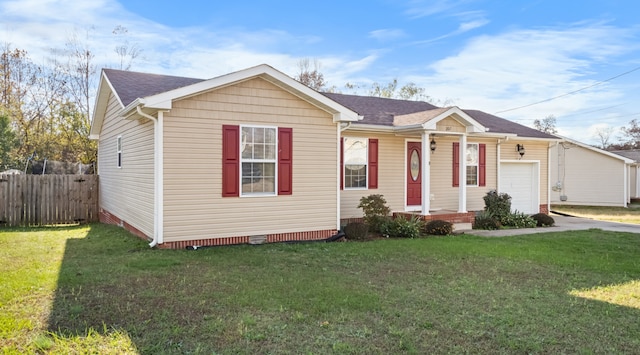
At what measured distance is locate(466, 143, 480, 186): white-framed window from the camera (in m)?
13.9

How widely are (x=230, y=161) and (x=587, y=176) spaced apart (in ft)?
68.1

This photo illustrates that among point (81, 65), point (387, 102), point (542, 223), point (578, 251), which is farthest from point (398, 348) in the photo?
point (81, 65)

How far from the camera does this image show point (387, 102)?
50.8ft

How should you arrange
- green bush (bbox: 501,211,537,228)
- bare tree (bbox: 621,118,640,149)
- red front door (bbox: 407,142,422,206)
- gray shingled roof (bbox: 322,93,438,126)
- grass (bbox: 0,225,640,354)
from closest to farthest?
1. grass (bbox: 0,225,640,354)
2. gray shingled roof (bbox: 322,93,438,126)
3. red front door (bbox: 407,142,422,206)
4. green bush (bbox: 501,211,537,228)
5. bare tree (bbox: 621,118,640,149)

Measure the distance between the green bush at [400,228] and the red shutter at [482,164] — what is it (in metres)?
4.49

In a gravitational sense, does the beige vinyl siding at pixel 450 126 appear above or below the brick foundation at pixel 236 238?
above

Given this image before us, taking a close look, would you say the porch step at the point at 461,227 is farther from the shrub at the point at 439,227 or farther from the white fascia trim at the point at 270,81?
the white fascia trim at the point at 270,81

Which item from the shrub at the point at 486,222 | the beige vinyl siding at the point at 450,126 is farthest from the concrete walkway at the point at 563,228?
the beige vinyl siding at the point at 450,126

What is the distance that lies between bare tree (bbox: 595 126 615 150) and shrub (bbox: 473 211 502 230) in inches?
1644

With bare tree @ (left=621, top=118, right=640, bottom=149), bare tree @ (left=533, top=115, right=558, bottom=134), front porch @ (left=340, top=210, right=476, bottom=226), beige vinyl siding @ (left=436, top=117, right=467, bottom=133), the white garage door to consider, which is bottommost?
front porch @ (left=340, top=210, right=476, bottom=226)

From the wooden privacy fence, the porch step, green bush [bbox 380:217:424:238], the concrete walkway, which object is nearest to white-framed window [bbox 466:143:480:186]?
the porch step

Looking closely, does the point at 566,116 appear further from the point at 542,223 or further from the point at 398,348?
the point at 398,348

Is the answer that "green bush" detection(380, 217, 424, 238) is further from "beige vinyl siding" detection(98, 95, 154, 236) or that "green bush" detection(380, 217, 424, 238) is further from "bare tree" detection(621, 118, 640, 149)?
"bare tree" detection(621, 118, 640, 149)

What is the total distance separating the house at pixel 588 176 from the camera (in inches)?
859
